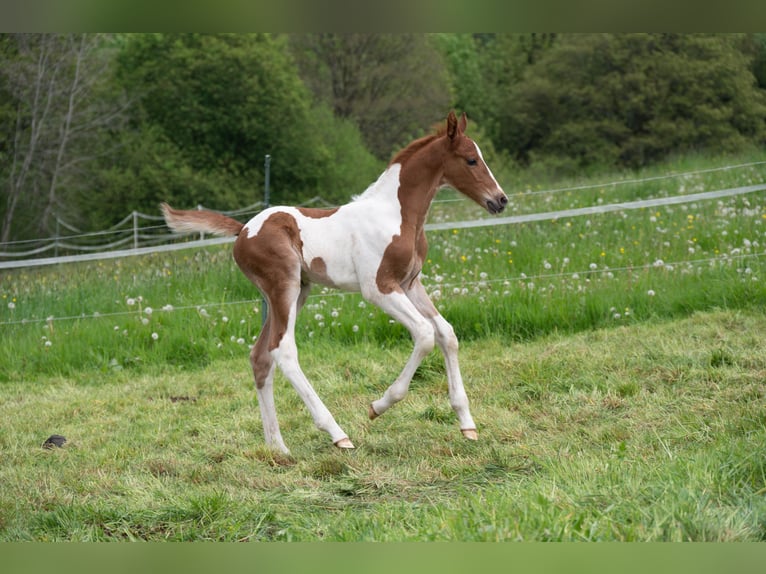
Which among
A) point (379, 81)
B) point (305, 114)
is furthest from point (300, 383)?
point (379, 81)

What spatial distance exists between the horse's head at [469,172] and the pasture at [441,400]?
1497mm

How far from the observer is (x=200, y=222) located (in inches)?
214

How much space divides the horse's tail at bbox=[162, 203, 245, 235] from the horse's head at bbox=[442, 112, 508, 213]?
1.41m

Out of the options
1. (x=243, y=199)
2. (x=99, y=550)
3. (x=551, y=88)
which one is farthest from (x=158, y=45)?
(x=99, y=550)

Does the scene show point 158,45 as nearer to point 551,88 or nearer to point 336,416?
point 551,88

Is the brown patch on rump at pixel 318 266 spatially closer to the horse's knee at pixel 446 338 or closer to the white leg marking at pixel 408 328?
the white leg marking at pixel 408 328

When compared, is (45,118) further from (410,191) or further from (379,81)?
(410,191)

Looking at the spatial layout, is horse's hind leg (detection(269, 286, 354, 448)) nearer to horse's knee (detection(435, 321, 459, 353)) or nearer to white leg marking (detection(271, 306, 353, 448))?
white leg marking (detection(271, 306, 353, 448))

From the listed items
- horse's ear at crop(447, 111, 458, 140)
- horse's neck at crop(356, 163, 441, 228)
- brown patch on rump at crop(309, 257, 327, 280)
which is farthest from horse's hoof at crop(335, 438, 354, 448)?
horse's ear at crop(447, 111, 458, 140)

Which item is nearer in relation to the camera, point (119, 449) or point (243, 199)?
point (119, 449)

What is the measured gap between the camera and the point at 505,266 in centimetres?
948

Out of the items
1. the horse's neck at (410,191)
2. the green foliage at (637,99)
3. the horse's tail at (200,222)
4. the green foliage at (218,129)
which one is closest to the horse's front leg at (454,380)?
the horse's neck at (410,191)

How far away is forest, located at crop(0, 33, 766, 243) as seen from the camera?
992 inches

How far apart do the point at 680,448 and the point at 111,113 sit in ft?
85.2
